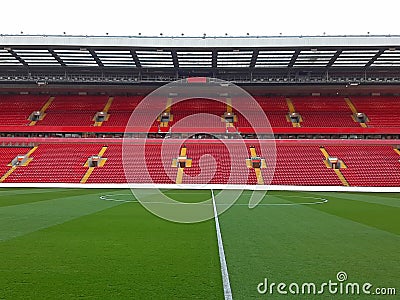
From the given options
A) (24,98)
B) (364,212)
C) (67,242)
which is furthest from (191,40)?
(67,242)

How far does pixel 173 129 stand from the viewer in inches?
1553

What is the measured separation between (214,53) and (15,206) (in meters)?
25.0

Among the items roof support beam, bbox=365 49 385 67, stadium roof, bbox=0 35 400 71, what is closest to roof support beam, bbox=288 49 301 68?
stadium roof, bbox=0 35 400 71

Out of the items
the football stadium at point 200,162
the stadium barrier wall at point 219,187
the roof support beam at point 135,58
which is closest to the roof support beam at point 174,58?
the football stadium at point 200,162

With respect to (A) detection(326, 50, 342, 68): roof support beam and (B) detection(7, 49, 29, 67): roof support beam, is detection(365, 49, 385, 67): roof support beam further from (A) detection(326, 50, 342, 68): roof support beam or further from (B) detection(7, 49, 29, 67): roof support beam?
(B) detection(7, 49, 29, 67): roof support beam

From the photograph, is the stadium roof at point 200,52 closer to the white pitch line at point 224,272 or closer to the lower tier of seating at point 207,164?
the lower tier of seating at point 207,164

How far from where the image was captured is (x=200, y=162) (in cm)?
3488

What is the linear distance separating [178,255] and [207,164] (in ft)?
91.2

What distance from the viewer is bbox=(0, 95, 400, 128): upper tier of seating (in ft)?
132

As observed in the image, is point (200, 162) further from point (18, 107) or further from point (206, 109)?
point (18, 107)

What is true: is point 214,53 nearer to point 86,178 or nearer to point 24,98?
point 86,178

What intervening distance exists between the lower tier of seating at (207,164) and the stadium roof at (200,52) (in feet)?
25.2

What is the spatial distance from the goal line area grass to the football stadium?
51mm

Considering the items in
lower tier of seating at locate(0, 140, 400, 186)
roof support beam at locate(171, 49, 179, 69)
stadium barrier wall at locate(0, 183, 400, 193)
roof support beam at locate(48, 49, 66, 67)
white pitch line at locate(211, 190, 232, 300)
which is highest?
roof support beam at locate(171, 49, 179, 69)
